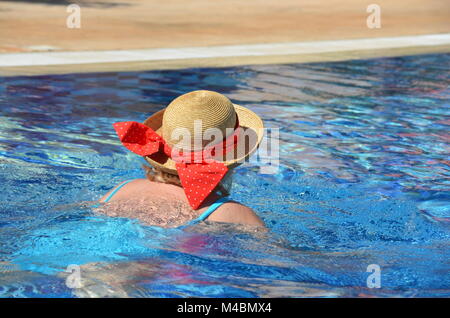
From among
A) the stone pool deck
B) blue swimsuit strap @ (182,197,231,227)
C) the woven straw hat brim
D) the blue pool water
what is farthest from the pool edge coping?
blue swimsuit strap @ (182,197,231,227)

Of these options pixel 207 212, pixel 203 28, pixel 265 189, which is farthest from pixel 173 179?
pixel 203 28

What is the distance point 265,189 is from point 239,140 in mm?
1957

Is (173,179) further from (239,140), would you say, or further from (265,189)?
(265,189)

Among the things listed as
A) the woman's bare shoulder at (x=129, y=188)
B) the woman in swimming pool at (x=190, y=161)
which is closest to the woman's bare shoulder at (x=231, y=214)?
the woman in swimming pool at (x=190, y=161)

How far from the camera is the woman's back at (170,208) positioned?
3.47m

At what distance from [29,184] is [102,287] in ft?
7.72

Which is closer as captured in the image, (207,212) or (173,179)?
(207,212)

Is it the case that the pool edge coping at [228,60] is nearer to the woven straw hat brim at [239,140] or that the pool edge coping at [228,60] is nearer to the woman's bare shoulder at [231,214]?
the woven straw hat brim at [239,140]

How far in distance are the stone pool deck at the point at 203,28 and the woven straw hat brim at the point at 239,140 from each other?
5749 millimetres

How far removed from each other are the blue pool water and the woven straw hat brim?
30 centimetres

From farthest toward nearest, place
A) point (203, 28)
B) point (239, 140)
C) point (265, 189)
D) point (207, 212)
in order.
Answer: point (203, 28) → point (265, 189) → point (239, 140) → point (207, 212)

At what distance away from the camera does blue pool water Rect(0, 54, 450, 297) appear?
3.43 metres

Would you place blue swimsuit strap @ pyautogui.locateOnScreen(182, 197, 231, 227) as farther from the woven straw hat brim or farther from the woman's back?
the woven straw hat brim

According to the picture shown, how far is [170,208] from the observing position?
3.51 m
